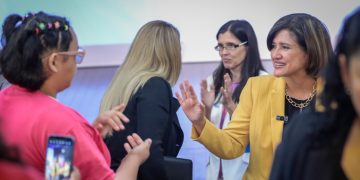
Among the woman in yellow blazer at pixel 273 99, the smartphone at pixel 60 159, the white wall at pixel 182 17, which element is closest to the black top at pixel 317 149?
the smartphone at pixel 60 159

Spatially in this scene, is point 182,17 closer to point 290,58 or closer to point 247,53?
point 247,53

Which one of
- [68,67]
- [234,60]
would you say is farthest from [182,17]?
[68,67]

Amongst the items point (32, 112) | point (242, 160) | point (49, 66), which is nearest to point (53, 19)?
point (49, 66)

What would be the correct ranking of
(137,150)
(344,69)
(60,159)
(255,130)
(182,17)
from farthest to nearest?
(182,17)
(255,130)
(137,150)
(60,159)
(344,69)

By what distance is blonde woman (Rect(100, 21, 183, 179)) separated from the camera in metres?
2.06

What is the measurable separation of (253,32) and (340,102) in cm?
208

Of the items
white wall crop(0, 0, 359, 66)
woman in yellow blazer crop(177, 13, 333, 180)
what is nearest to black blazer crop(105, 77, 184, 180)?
woman in yellow blazer crop(177, 13, 333, 180)

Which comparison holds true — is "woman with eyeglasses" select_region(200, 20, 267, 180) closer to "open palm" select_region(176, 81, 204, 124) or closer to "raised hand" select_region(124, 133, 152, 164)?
"open palm" select_region(176, 81, 204, 124)

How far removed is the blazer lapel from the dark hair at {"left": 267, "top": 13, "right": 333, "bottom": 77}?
13cm

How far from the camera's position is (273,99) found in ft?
6.60

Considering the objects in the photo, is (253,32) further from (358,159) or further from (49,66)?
(358,159)

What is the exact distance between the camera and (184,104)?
78.7 inches

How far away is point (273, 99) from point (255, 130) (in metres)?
0.14

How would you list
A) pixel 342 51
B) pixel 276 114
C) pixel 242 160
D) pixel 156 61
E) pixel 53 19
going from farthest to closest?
pixel 242 160, pixel 156 61, pixel 276 114, pixel 53 19, pixel 342 51
